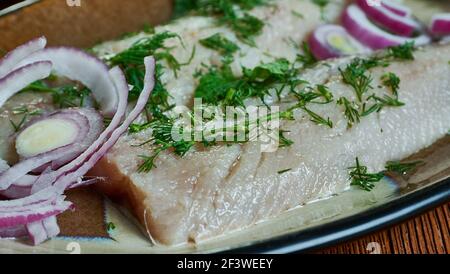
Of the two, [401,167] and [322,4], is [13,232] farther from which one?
[322,4]

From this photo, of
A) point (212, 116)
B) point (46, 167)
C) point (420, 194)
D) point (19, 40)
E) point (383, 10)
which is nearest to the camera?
point (420, 194)

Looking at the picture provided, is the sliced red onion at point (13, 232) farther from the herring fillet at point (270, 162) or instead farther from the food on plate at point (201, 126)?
the herring fillet at point (270, 162)

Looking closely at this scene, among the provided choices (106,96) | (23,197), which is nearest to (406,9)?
(106,96)

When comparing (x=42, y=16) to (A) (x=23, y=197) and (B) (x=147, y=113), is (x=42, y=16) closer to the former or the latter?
(B) (x=147, y=113)

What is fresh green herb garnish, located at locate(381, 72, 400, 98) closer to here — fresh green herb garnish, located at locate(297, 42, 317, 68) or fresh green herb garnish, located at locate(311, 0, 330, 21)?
fresh green herb garnish, located at locate(297, 42, 317, 68)

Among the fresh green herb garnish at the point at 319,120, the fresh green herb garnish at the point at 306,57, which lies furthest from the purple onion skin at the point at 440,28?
the fresh green herb garnish at the point at 319,120

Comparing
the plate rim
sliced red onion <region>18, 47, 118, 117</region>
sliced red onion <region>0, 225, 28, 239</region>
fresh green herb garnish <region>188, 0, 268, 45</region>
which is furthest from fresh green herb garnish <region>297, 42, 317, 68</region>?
sliced red onion <region>0, 225, 28, 239</region>
